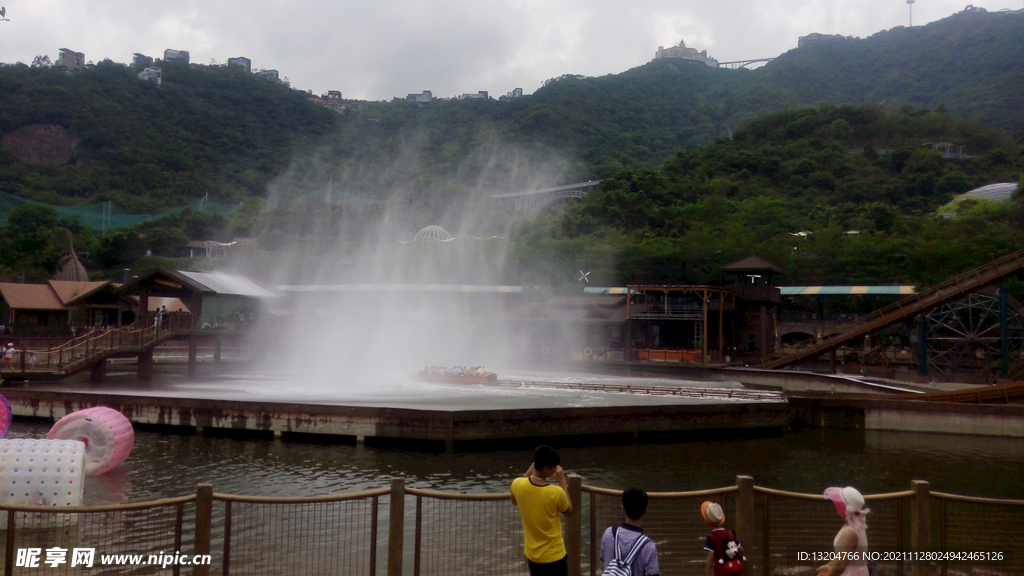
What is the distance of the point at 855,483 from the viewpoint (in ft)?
58.9

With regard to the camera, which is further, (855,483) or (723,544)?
(855,483)

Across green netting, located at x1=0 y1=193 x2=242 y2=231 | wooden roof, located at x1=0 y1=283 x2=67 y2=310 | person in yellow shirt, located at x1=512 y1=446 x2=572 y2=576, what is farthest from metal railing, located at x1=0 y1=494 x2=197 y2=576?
green netting, located at x1=0 y1=193 x2=242 y2=231

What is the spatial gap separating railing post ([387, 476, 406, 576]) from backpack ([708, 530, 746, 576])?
8.92 feet

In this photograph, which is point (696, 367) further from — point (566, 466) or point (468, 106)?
point (468, 106)

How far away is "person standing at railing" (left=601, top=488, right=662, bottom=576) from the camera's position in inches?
210

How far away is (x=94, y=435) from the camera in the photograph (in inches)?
626

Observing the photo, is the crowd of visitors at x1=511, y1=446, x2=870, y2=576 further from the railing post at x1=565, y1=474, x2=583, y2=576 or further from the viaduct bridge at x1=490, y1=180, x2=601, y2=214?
the viaduct bridge at x1=490, y1=180, x2=601, y2=214

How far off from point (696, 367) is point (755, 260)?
8874mm

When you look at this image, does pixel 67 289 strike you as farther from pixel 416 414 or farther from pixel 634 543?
pixel 634 543

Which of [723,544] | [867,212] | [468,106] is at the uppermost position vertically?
[468,106]

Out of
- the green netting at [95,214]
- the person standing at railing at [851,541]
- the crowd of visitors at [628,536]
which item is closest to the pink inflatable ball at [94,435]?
the crowd of visitors at [628,536]

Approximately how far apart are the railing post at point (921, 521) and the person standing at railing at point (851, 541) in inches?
63.1

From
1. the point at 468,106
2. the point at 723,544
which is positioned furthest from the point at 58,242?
the point at 468,106

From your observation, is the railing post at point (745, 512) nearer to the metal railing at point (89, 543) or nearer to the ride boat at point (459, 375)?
the metal railing at point (89, 543)
